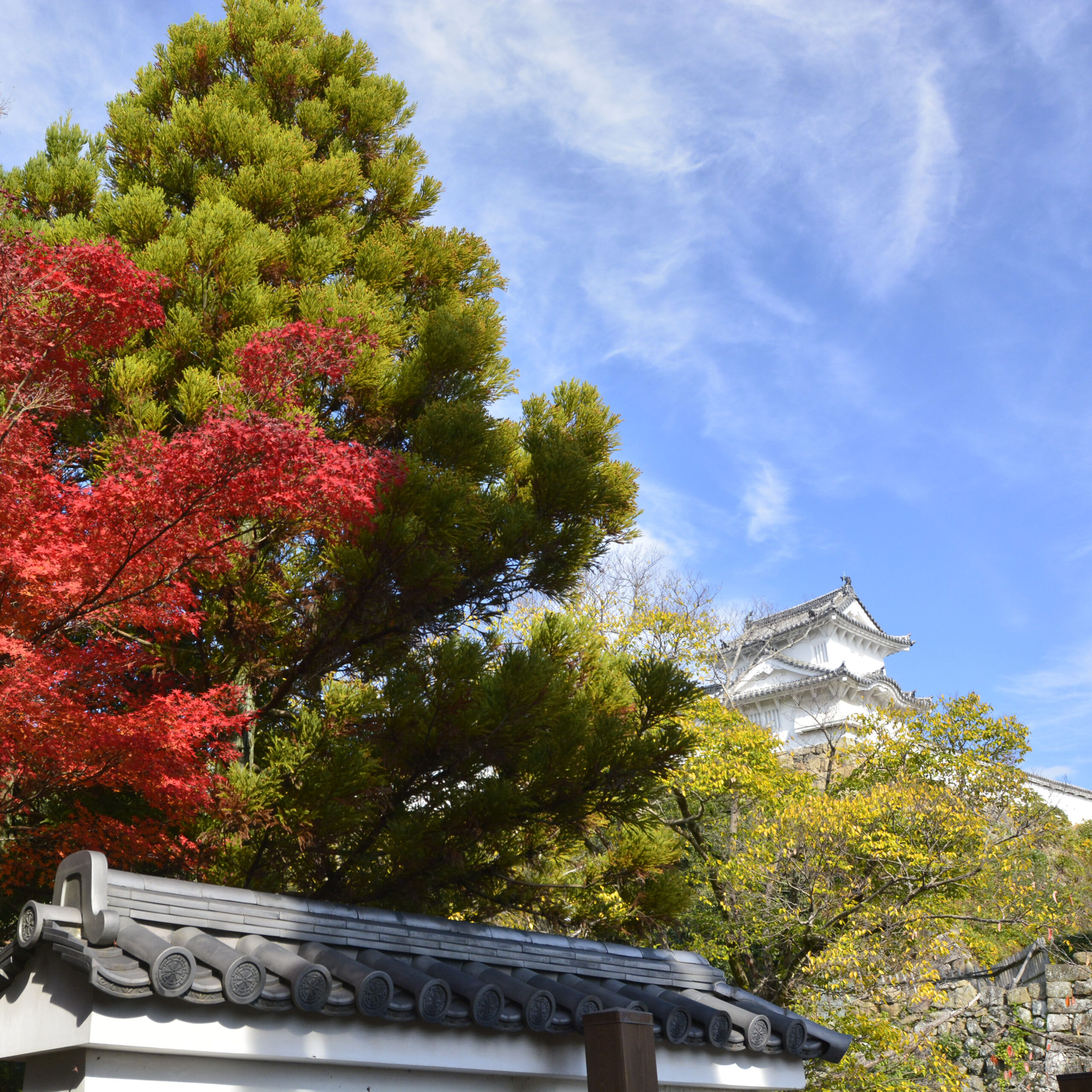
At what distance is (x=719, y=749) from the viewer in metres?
11.6

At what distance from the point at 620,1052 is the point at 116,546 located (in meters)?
3.64

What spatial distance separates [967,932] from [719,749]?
16.4 ft

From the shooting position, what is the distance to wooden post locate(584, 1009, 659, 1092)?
3021mm

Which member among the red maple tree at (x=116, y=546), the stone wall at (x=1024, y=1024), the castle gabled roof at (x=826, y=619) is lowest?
the stone wall at (x=1024, y=1024)

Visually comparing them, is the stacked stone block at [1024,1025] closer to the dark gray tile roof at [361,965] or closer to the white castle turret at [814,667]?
the white castle turret at [814,667]

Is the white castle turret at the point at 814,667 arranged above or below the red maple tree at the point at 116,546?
above

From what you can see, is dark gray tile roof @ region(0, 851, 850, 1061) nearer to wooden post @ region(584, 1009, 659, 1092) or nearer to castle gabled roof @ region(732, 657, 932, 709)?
wooden post @ region(584, 1009, 659, 1092)

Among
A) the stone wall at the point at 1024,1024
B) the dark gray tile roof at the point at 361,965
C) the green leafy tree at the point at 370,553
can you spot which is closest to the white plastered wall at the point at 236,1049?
the dark gray tile roof at the point at 361,965

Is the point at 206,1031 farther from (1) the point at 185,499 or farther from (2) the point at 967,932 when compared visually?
(2) the point at 967,932

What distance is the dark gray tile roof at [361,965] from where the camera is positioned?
10.5 ft

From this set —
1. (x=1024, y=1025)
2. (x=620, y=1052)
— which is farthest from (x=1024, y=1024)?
(x=620, y=1052)

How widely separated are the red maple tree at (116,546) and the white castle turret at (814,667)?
16024mm

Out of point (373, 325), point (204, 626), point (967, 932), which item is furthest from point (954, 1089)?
point (373, 325)

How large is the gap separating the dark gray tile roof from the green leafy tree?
5.92ft
